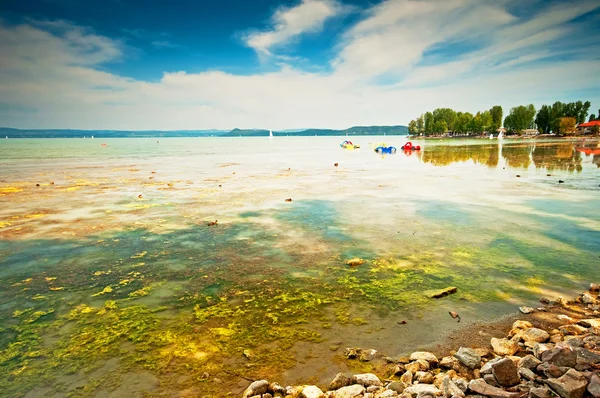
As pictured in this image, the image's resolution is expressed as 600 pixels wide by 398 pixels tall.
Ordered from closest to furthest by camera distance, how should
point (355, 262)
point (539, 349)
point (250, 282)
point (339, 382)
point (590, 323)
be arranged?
point (339, 382)
point (539, 349)
point (590, 323)
point (250, 282)
point (355, 262)

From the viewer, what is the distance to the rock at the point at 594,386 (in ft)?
13.0

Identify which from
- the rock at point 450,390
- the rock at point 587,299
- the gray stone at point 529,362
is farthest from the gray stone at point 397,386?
the rock at point 587,299

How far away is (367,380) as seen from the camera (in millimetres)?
4969

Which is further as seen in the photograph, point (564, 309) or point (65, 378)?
point (564, 309)

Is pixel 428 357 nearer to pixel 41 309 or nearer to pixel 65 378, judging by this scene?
pixel 65 378

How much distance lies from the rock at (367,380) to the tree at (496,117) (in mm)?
197666

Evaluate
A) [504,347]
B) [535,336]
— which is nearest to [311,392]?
[504,347]

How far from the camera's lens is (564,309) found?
7.17 metres

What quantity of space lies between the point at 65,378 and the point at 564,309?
32.4 feet

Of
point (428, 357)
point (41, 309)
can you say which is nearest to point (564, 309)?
point (428, 357)

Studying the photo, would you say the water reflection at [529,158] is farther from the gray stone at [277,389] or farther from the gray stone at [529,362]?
the gray stone at [277,389]

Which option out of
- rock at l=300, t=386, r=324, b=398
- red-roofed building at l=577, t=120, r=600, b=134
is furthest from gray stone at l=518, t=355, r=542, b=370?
red-roofed building at l=577, t=120, r=600, b=134

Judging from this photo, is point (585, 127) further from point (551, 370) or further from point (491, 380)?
point (491, 380)

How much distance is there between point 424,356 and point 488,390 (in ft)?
4.40
